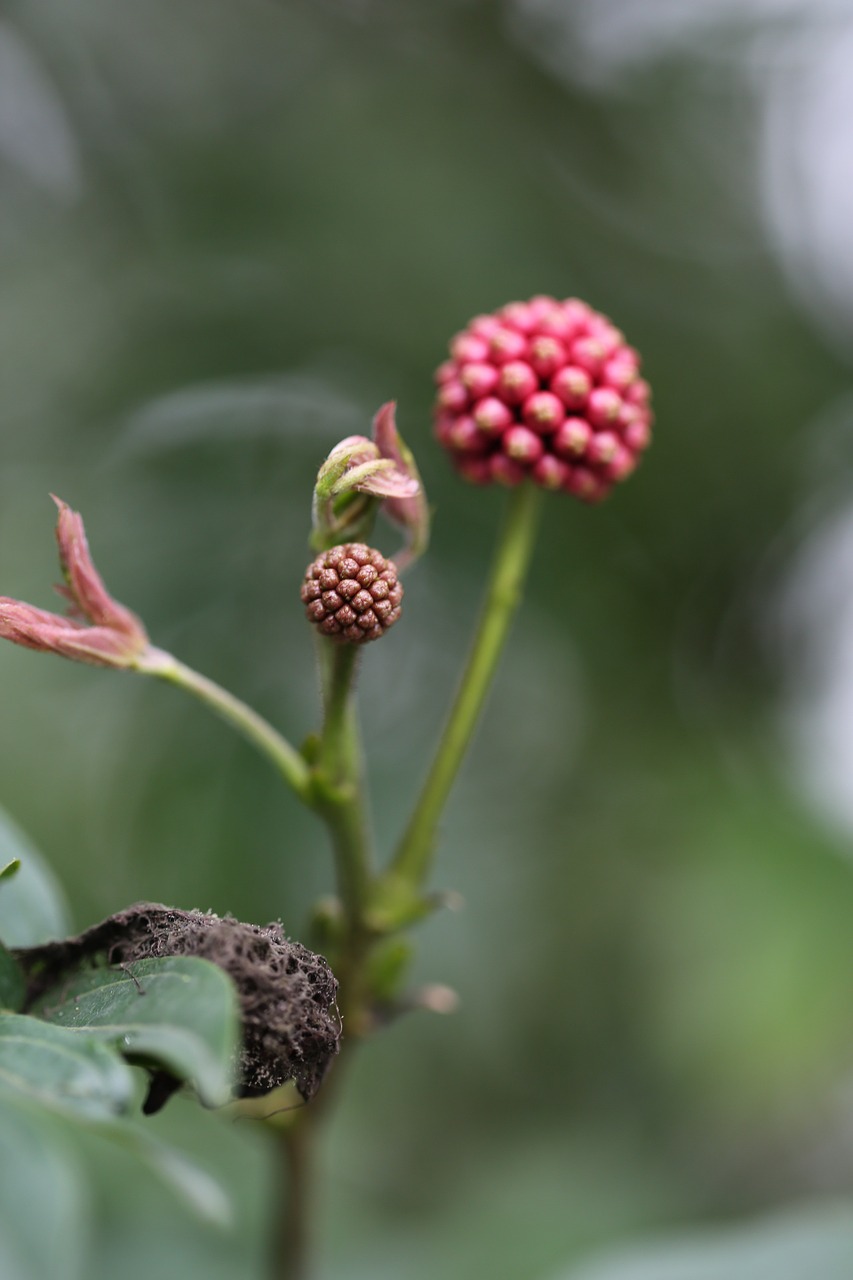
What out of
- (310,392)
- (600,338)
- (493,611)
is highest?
(310,392)

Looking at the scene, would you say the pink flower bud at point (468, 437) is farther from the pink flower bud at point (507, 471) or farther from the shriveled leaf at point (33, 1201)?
the shriveled leaf at point (33, 1201)

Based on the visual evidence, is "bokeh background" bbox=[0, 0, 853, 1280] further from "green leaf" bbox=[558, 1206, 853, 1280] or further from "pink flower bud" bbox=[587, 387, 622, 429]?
"pink flower bud" bbox=[587, 387, 622, 429]

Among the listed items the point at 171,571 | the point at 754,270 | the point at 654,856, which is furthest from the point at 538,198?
the point at 654,856

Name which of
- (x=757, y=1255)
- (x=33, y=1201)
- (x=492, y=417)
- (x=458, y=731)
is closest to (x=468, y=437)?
(x=492, y=417)

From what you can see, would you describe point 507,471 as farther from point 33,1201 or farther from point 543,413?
point 33,1201

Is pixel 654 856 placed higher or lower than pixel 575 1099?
→ higher

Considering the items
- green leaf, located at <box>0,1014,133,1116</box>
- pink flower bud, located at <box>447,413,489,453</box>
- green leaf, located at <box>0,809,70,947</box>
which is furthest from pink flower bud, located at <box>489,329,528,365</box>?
green leaf, located at <box>0,1014,133,1116</box>

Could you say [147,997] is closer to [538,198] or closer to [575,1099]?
[575,1099]
